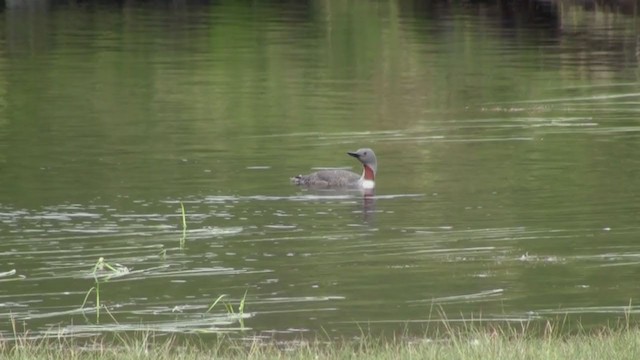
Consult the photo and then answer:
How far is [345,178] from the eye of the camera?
74.4ft

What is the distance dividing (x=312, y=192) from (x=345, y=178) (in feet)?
2.77

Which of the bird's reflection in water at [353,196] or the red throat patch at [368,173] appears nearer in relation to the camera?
the bird's reflection in water at [353,196]

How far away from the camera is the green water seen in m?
14.9

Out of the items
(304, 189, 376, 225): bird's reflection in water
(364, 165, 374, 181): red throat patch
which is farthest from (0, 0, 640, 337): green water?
(364, 165, 374, 181): red throat patch

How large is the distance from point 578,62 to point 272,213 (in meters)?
24.6

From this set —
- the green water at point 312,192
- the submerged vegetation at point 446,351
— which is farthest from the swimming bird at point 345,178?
the submerged vegetation at point 446,351

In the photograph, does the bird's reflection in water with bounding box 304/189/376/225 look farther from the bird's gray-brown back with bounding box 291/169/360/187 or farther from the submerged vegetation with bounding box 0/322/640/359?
the submerged vegetation with bounding box 0/322/640/359

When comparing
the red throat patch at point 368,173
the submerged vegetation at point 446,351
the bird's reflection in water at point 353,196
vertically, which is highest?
the submerged vegetation at point 446,351

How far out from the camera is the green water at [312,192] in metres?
14.9

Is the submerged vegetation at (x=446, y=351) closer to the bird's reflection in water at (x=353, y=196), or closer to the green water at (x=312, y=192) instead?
the green water at (x=312, y=192)

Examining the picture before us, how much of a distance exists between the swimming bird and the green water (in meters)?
0.19

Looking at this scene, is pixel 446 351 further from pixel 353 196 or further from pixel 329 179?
pixel 329 179

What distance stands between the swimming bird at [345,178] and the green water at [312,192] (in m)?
0.19

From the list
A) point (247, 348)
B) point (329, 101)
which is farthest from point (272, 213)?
point (329, 101)
